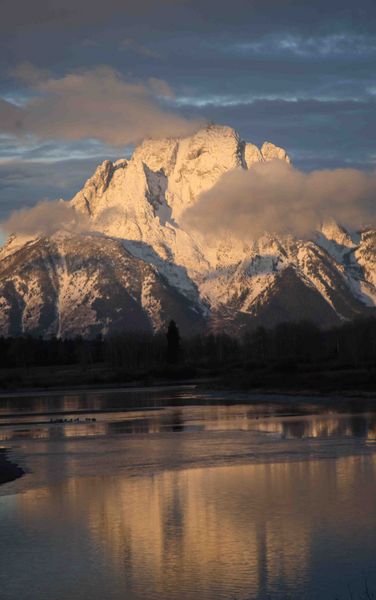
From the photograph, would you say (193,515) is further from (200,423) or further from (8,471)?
(200,423)

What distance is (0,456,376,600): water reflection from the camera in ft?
106

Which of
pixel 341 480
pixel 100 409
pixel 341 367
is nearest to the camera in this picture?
pixel 341 480

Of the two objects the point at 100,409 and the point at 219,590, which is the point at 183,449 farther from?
A: the point at 100,409

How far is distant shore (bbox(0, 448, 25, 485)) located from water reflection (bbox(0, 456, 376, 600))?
3806 mm

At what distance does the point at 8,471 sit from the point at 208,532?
21456 mm

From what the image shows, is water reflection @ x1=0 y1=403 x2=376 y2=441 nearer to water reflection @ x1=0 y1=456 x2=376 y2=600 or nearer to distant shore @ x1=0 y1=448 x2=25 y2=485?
distant shore @ x1=0 y1=448 x2=25 y2=485

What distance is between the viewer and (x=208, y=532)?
39.5 m

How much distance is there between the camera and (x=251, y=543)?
3725cm

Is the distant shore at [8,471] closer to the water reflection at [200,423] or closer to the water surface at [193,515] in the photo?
the water surface at [193,515]

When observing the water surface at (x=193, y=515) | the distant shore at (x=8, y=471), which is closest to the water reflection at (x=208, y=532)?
the water surface at (x=193, y=515)

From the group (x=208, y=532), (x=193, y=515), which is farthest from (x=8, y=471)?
(x=208, y=532)

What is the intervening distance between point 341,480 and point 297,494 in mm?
3993

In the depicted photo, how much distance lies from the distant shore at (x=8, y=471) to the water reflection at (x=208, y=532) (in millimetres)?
3806

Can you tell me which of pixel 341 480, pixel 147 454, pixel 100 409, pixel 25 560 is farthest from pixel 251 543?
pixel 100 409
